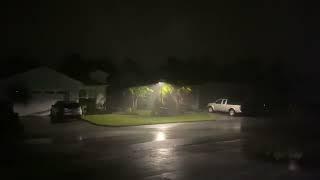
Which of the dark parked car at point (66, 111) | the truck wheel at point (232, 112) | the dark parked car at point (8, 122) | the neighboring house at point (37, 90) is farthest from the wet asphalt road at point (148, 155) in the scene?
the truck wheel at point (232, 112)

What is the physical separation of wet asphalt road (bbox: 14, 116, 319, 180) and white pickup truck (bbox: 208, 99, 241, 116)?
14671 mm

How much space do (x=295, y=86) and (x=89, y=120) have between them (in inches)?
1432

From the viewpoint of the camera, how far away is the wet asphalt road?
1301cm

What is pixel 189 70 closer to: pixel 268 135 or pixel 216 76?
pixel 216 76

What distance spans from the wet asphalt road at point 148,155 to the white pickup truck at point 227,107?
578 inches

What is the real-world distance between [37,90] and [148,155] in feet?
83.5

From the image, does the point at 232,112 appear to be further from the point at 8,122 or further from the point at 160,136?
the point at 8,122

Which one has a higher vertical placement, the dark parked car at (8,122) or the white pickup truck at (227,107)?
the white pickup truck at (227,107)

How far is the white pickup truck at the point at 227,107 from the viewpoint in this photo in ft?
136

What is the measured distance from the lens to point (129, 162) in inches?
592

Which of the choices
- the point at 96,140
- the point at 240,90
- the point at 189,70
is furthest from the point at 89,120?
the point at 189,70

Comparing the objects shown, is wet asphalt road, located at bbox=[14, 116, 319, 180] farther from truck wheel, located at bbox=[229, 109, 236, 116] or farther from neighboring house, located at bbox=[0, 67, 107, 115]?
truck wheel, located at bbox=[229, 109, 236, 116]

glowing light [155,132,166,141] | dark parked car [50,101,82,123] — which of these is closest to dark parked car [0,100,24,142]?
dark parked car [50,101,82,123]

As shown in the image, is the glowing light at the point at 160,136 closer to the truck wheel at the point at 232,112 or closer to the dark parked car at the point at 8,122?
the dark parked car at the point at 8,122
